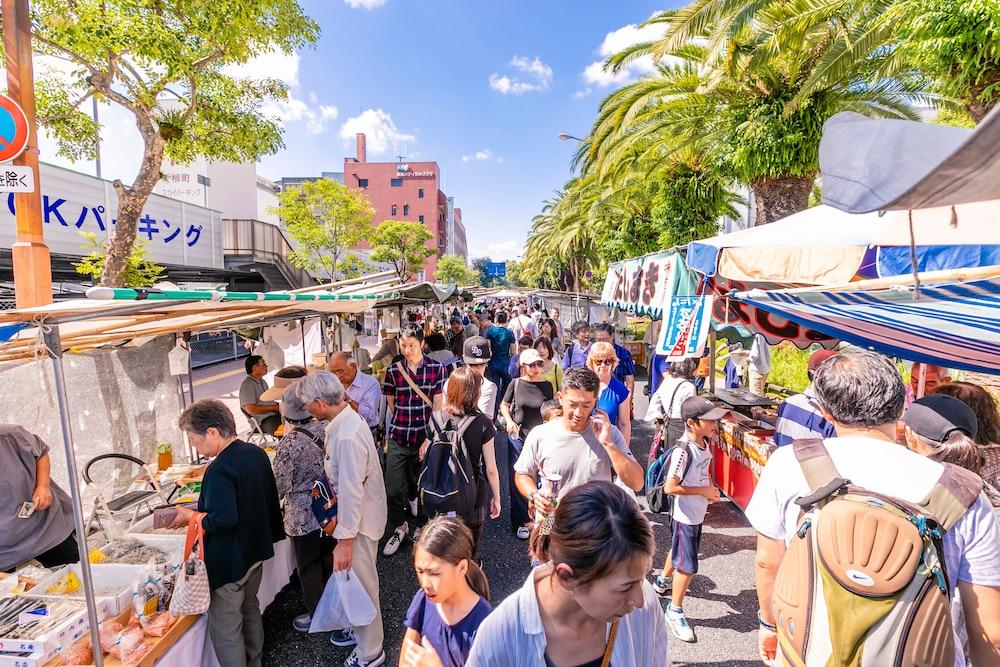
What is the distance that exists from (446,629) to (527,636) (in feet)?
2.30

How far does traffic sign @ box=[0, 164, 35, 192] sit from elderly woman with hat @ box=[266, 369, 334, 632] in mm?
3042

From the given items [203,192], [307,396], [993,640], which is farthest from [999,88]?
[203,192]

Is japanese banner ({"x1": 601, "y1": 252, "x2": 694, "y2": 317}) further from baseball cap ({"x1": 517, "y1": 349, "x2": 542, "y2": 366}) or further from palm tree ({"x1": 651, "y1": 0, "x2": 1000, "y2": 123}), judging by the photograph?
palm tree ({"x1": 651, "y1": 0, "x2": 1000, "y2": 123})

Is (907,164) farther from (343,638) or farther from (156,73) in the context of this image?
(156,73)

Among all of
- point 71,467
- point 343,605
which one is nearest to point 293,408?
point 71,467

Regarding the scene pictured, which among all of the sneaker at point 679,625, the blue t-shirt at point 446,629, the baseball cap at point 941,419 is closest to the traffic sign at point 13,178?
the blue t-shirt at point 446,629

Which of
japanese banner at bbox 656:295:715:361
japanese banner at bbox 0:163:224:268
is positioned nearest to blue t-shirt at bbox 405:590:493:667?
japanese banner at bbox 656:295:715:361

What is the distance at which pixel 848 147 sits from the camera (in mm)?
1340

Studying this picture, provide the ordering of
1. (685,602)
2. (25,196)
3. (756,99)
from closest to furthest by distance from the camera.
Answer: (685,602) < (25,196) < (756,99)

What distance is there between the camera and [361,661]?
297 cm

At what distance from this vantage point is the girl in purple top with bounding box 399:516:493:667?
1.79 metres

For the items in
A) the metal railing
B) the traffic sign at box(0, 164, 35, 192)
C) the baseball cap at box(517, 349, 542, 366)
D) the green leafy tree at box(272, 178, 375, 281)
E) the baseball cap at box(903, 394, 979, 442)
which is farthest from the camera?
the green leafy tree at box(272, 178, 375, 281)

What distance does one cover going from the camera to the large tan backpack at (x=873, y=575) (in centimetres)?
132

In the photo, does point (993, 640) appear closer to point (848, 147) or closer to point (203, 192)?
point (848, 147)
